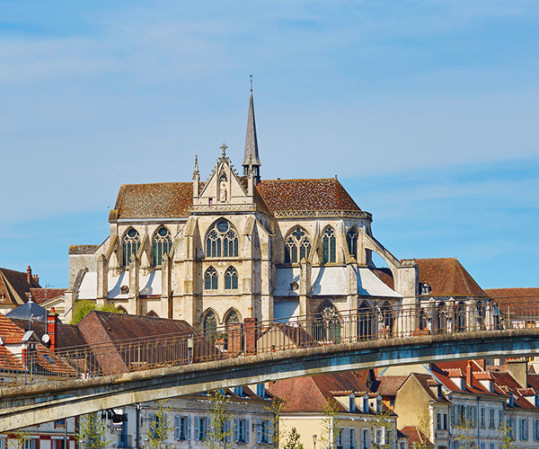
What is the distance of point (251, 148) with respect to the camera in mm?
137250

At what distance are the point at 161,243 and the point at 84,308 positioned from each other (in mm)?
9144

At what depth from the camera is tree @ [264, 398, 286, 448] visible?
70.1 meters

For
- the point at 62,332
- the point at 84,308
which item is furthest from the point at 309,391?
the point at 84,308

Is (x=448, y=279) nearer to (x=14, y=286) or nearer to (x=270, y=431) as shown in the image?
(x=14, y=286)

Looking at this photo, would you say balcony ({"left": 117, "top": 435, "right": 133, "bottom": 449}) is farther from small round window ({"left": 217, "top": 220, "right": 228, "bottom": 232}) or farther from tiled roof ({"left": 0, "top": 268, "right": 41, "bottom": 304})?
tiled roof ({"left": 0, "top": 268, "right": 41, "bottom": 304})

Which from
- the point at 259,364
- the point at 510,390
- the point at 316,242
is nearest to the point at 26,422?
the point at 259,364

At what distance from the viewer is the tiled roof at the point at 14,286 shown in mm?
120375

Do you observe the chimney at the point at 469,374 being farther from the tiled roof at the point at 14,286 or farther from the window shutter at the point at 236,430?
the tiled roof at the point at 14,286

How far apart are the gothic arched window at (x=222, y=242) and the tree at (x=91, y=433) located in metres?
50.9

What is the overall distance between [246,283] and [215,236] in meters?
4.43

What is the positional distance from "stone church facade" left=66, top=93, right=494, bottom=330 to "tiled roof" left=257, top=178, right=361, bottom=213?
0.08 m

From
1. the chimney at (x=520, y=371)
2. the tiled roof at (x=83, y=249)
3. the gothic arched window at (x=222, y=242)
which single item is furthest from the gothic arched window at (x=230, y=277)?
the chimney at (x=520, y=371)

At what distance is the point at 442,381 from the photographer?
8906 centimetres

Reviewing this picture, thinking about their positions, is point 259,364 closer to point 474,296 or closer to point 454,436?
point 454,436
